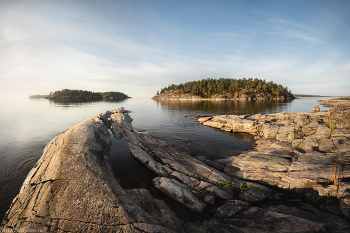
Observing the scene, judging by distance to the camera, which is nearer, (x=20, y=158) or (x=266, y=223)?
(x=266, y=223)

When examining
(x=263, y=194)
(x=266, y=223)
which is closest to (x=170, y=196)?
(x=266, y=223)

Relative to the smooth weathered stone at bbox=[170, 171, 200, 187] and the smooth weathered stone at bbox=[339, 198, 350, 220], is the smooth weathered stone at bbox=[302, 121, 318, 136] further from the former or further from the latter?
the smooth weathered stone at bbox=[170, 171, 200, 187]

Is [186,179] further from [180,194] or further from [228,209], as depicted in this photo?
[228,209]

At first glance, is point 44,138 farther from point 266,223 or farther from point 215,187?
point 266,223

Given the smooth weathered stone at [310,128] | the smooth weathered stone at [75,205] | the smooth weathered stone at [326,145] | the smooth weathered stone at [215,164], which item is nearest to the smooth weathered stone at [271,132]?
the smooth weathered stone at [310,128]

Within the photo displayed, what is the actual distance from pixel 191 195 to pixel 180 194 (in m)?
0.78

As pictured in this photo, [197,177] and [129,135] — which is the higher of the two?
[129,135]

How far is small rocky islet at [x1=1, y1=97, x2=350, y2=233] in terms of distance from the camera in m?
6.88

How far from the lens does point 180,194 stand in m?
9.96

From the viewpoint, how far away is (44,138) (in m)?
23.8

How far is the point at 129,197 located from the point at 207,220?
4.90 meters

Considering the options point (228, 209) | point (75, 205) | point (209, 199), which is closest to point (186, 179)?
point (209, 199)

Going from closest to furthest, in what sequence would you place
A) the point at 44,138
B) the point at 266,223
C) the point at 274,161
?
the point at 266,223, the point at 274,161, the point at 44,138

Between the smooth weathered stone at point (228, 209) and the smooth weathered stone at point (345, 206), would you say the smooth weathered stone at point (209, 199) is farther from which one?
the smooth weathered stone at point (345, 206)
